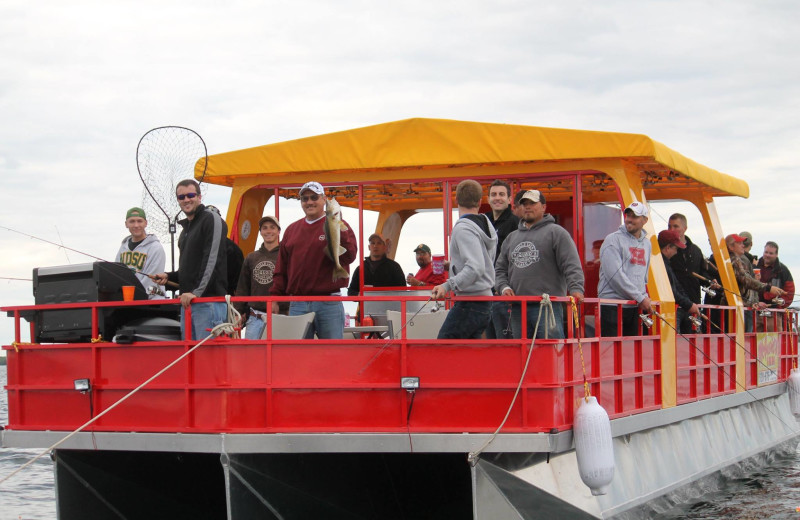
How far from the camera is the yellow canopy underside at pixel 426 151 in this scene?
923 centimetres

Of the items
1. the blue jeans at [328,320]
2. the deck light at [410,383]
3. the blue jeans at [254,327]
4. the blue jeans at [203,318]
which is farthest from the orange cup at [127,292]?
the deck light at [410,383]

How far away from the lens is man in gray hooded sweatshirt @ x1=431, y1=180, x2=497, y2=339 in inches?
286

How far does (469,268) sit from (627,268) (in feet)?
7.75

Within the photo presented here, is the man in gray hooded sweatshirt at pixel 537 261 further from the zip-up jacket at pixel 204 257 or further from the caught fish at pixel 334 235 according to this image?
the zip-up jacket at pixel 204 257

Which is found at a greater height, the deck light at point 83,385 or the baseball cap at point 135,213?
the baseball cap at point 135,213

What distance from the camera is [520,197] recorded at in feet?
26.5

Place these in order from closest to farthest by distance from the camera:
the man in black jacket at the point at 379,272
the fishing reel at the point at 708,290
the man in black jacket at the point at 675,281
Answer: the man in black jacket at the point at 675,281 < the man in black jacket at the point at 379,272 < the fishing reel at the point at 708,290

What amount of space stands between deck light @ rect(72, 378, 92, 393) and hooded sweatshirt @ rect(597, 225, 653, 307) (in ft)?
13.8

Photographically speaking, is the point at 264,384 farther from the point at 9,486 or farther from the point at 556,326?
the point at 9,486

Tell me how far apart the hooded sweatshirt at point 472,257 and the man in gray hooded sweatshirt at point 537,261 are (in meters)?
0.44

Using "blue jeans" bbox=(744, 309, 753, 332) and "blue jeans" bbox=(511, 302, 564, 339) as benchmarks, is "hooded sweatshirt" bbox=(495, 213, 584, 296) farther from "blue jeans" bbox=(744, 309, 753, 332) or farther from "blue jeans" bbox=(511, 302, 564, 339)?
"blue jeans" bbox=(744, 309, 753, 332)

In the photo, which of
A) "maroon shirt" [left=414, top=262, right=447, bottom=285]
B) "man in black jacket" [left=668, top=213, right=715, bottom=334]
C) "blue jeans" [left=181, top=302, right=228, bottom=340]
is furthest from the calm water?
"blue jeans" [left=181, top=302, right=228, bottom=340]

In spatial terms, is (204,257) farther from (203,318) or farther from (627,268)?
(627,268)

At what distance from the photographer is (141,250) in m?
9.51
